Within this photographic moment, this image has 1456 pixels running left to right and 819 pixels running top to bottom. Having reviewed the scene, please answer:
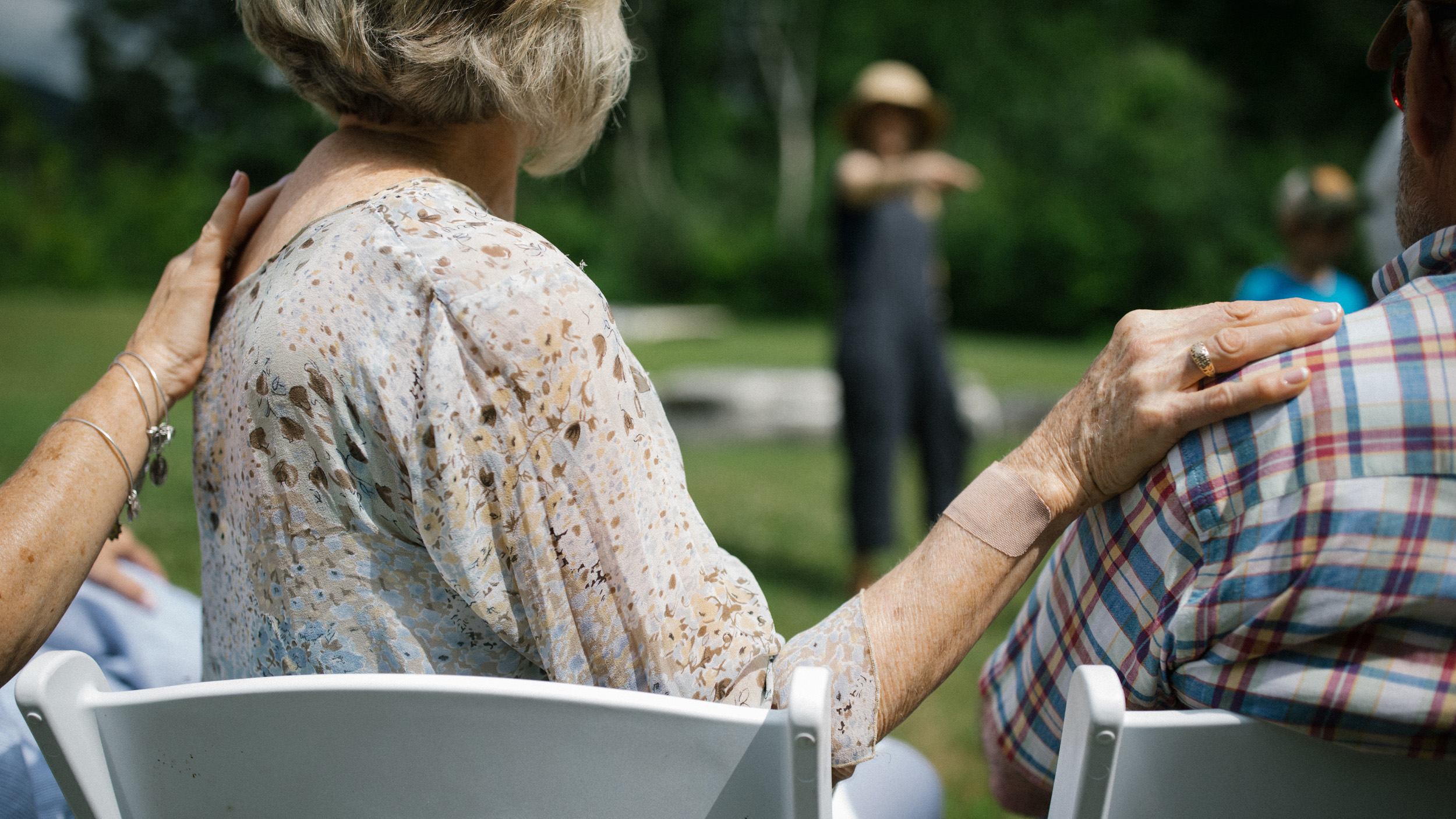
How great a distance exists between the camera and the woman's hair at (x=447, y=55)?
1.19m

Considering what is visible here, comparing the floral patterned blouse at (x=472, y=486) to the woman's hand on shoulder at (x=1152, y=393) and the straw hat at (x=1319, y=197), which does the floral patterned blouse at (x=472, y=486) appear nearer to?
the woman's hand on shoulder at (x=1152, y=393)

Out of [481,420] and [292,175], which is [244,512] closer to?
[481,420]

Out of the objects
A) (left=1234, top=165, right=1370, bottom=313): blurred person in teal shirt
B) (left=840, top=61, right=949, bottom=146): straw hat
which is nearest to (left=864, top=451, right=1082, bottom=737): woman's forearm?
(left=1234, top=165, right=1370, bottom=313): blurred person in teal shirt

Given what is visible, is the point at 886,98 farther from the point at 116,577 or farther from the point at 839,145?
the point at 839,145

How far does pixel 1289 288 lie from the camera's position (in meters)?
4.36

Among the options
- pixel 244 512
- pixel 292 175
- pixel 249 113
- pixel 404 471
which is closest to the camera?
pixel 404 471

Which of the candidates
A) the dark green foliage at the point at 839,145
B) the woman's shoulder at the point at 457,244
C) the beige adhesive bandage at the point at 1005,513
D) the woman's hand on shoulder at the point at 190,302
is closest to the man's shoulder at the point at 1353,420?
the beige adhesive bandage at the point at 1005,513

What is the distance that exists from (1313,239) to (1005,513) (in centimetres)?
412

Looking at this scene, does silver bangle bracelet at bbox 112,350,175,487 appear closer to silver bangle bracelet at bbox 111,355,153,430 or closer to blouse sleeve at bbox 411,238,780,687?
silver bangle bracelet at bbox 111,355,153,430

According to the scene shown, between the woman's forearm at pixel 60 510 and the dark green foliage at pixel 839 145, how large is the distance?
48.0 feet

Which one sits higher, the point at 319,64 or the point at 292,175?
the point at 319,64

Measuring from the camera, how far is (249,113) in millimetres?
23812

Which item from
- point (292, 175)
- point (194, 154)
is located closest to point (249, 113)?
point (194, 154)

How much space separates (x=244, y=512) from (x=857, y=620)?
0.75m
